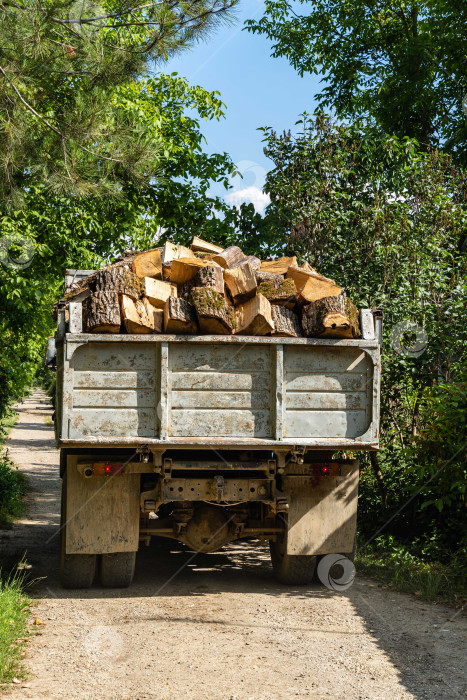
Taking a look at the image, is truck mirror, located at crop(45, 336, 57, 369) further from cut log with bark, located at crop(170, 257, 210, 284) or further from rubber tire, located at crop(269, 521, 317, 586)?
rubber tire, located at crop(269, 521, 317, 586)

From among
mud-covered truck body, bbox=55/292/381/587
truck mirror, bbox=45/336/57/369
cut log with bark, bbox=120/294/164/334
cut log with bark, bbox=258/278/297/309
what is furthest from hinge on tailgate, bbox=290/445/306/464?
truck mirror, bbox=45/336/57/369

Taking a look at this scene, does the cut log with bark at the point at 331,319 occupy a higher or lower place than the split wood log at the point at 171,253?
lower

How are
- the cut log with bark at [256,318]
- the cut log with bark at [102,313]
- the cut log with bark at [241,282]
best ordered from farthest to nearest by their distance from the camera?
the cut log with bark at [241,282] < the cut log with bark at [256,318] < the cut log with bark at [102,313]

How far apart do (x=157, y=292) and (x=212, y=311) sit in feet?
1.83

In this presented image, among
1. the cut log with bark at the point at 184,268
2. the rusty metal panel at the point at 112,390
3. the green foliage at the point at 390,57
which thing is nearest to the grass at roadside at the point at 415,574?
the rusty metal panel at the point at 112,390

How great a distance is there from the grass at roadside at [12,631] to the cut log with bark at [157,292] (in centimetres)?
238

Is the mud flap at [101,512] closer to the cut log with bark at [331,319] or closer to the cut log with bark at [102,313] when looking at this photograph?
the cut log with bark at [102,313]

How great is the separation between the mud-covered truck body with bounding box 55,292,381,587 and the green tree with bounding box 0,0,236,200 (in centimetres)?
289

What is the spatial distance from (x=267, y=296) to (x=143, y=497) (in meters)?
1.90

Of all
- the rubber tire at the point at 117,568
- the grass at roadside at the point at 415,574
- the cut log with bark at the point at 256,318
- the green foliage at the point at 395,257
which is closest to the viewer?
the cut log with bark at the point at 256,318

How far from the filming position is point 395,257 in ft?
29.3


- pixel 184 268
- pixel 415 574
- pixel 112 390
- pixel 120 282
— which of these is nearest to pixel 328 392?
pixel 184 268

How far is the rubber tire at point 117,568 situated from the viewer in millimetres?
6426

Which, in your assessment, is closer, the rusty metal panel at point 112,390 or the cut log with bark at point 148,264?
the rusty metal panel at point 112,390
